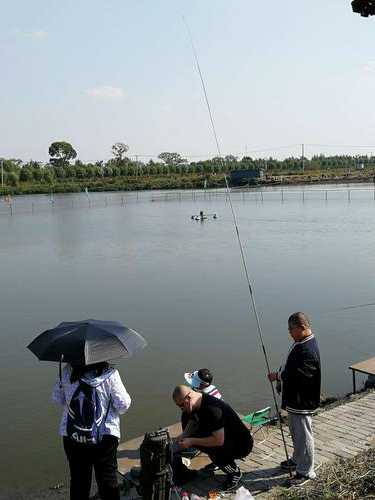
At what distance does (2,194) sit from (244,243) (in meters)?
80.7

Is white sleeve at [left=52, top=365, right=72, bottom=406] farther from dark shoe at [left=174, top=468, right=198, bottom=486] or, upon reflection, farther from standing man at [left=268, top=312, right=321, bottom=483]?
standing man at [left=268, top=312, right=321, bottom=483]

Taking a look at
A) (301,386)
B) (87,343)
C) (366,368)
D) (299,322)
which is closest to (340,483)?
(301,386)

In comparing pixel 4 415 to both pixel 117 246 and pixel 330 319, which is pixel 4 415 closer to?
pixel 330 319

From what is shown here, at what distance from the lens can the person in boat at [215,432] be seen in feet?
15.2

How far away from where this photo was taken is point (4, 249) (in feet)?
92.2

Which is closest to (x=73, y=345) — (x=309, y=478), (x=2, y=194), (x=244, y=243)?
(x=309, y=478)

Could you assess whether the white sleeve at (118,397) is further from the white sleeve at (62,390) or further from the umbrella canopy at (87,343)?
the white sleeve at (62,390)

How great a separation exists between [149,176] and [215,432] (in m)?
125

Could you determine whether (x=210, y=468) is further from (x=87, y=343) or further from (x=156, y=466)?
(x=87, y=343)

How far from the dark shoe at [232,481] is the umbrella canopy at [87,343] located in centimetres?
144

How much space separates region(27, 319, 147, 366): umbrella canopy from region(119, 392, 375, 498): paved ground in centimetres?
161

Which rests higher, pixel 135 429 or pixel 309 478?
pixel 309 478

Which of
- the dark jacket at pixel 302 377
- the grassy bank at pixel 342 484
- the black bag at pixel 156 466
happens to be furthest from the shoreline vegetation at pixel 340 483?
the black bag at pixel 156 466

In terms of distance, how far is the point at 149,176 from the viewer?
128 meters
